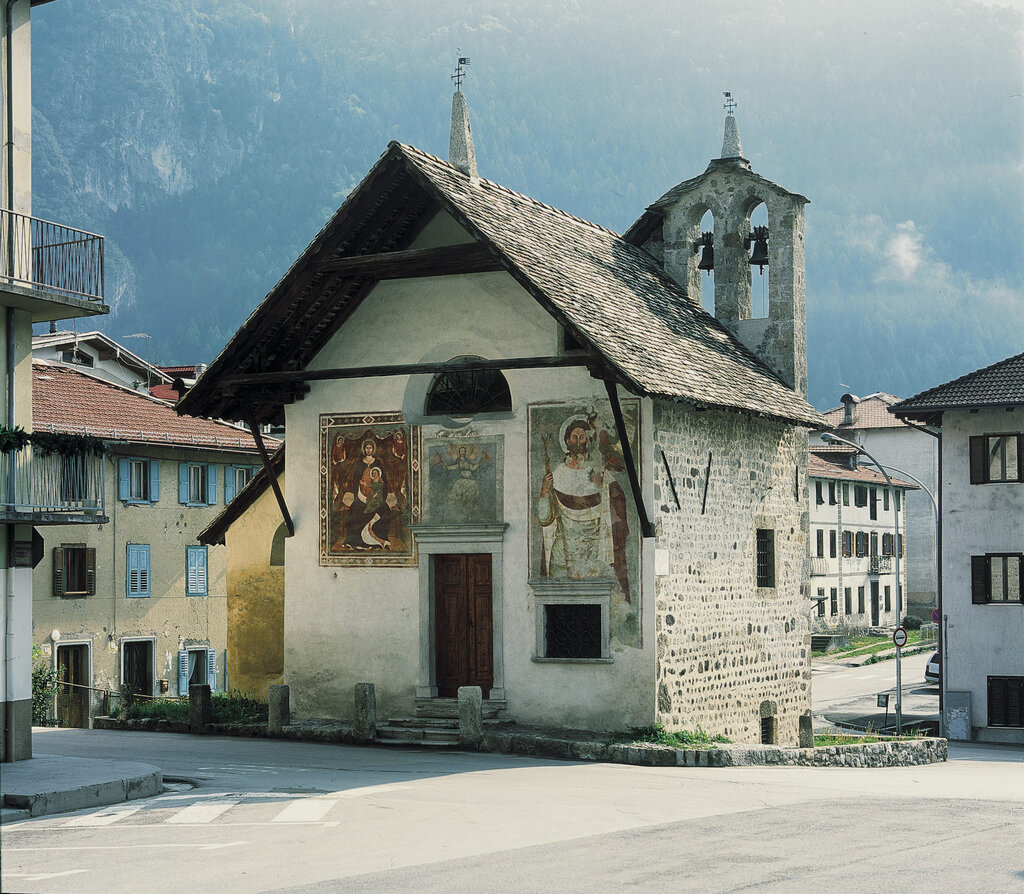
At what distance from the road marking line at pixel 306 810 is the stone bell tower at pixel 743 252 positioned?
14.8 meters

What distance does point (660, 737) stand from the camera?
739 inches

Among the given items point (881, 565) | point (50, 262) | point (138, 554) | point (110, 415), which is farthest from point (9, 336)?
point (881, 565)

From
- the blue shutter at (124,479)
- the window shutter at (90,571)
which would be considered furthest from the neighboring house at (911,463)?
the window shutter at (90,571)

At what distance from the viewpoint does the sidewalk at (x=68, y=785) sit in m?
13.2

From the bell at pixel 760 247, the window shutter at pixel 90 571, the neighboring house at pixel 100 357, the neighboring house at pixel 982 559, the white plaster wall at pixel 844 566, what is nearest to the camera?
the bell at pixel 760 247

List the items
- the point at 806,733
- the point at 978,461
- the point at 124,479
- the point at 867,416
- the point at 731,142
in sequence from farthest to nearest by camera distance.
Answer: the point at 867,416, the point at 124,479, the point at 978,461, the point at 731,142, the point at 806,733

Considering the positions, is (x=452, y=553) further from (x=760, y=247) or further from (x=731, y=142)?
(x=731, y=142)

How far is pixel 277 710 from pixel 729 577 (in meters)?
7.49

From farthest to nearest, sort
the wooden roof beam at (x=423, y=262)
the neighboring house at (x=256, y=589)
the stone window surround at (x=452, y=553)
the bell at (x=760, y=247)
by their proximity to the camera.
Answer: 1. the bell at (x=760, y=247)
2. the neighboring house at (x=256, y=589)
3. the stone window surround at (x=452, y=553)
4. the wooden roof beam at (x=423, y=262)

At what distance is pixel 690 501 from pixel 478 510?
3254 millimetres

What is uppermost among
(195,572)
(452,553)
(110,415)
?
(110,415)

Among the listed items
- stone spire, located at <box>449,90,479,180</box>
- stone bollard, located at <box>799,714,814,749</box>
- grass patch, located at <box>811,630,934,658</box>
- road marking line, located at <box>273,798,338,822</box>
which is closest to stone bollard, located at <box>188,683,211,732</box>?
road marking line, located at <box>273,798,338,822</box>

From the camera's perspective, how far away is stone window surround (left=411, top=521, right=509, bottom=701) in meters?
20.3

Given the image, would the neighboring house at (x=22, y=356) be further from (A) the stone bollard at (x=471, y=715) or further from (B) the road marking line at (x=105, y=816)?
(A) the stone bollard at (x=471, y=715)
